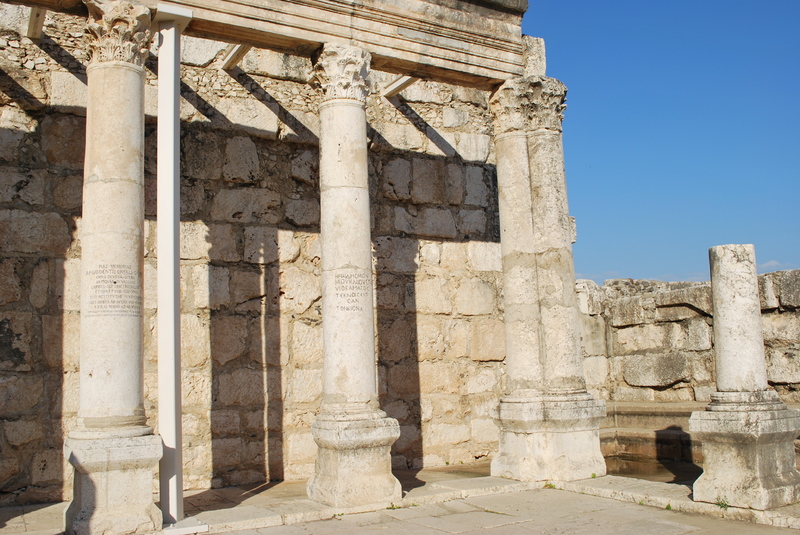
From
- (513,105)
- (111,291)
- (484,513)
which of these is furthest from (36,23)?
(484,513)

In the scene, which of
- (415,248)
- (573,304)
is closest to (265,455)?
(415,248)

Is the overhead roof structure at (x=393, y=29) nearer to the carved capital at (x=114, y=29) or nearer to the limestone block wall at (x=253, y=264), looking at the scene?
the carved capital at (x=114, y=29)

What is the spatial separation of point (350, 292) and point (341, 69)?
226 centimetres

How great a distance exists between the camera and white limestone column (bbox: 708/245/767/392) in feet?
22.5

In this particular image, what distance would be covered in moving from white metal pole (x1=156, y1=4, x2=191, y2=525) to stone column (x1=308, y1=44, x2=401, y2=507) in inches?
54.5

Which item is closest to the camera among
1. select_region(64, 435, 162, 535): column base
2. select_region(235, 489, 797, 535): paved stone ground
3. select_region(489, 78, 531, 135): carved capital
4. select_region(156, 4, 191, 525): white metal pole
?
select_region(64, 435, 162, 535): column base

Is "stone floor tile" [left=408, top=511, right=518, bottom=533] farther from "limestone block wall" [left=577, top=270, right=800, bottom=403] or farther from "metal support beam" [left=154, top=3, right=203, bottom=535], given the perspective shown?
"limestone block wall" [left=577, top=270, right=800, bottom=403]

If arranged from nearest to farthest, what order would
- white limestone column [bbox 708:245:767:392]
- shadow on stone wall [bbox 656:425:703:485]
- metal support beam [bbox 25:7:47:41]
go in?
white limestone column [bbox 708:245:767:392], metal support beam [bbox 25:7:47:41], shadow on stone wall [bbox 656:425:703:485]

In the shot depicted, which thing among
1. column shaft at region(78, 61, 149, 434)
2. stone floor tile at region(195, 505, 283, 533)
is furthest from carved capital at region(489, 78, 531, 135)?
stone floor tile at region(195, 505, 283, 533)

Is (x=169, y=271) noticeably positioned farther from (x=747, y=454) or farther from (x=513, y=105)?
(x=747, y=454)

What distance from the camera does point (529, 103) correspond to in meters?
8.97

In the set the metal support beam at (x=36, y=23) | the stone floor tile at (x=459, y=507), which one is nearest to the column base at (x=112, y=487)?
the stone floor tile at (x=459, y=507)

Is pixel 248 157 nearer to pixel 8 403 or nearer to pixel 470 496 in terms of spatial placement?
pixel 8 403

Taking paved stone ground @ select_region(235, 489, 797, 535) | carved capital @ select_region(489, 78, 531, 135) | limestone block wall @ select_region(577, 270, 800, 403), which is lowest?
paved stone ground @ select_region(235, 489, 797, 535)
